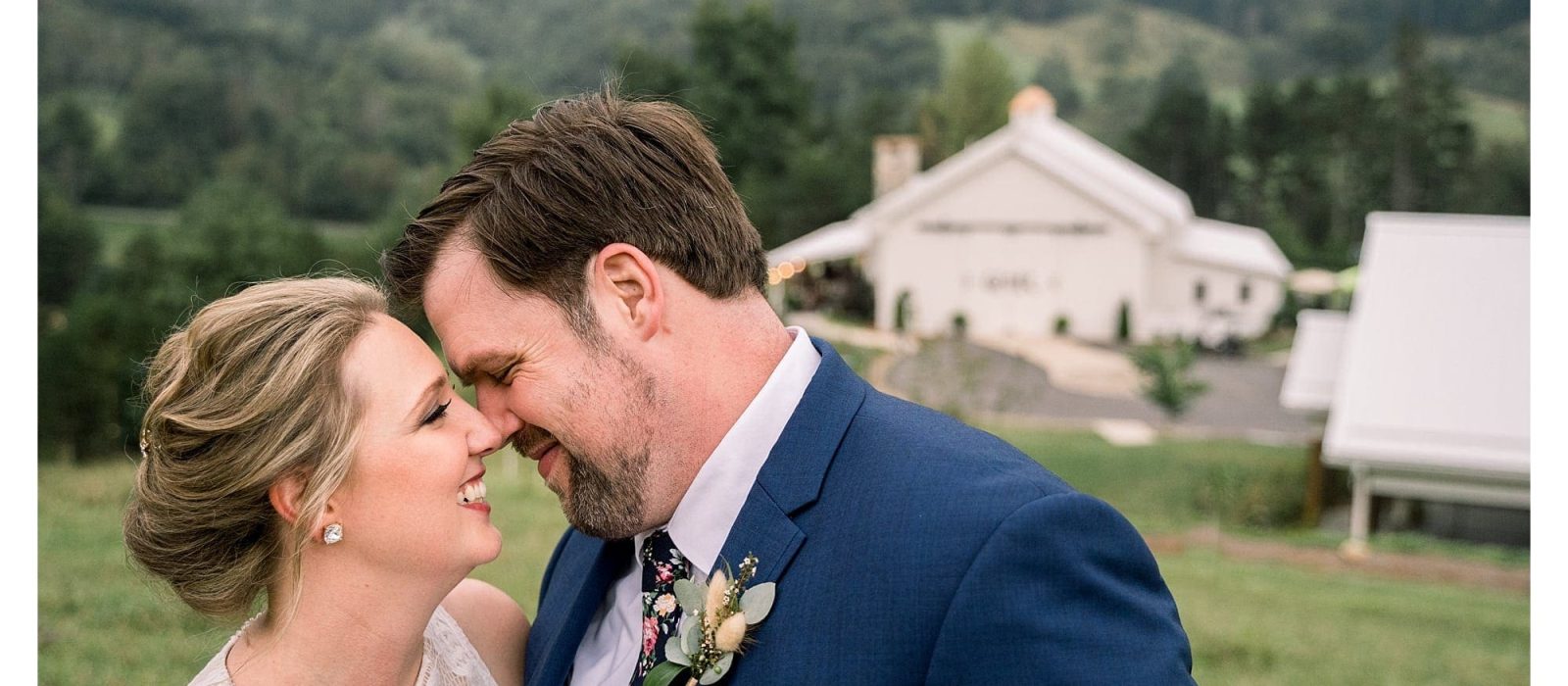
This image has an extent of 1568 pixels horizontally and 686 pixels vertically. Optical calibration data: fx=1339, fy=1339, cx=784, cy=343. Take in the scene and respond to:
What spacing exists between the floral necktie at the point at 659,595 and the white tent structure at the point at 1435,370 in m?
10.1

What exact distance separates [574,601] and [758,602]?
47 centimetres

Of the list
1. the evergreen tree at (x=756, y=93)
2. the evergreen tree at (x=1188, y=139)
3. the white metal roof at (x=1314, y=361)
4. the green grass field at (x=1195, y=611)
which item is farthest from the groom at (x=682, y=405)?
the evergreen tree at (x=1188, y=139)

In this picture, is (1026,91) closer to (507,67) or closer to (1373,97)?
(1373,97)

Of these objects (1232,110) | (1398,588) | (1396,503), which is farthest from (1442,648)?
(1232,110)

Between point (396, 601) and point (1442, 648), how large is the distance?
6952 mm

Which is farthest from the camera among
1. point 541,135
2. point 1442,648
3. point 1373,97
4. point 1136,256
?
point 1373,97

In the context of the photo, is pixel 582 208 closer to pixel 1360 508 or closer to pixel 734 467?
pixel 734 467

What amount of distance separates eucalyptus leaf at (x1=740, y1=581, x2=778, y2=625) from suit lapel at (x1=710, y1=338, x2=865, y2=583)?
0.11ft

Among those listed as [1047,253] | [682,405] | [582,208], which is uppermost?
[582,208]

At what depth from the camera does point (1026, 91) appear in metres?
13.9

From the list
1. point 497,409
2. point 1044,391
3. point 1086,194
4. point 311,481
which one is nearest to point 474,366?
point 497,409

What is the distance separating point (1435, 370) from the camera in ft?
38.0

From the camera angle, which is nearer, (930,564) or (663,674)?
(930,564)

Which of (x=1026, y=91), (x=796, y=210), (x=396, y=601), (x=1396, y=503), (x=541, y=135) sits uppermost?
(x=541, y=135)
